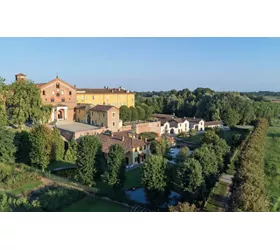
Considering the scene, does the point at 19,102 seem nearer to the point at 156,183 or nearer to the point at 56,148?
the point at 56,148

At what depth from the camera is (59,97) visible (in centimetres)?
3706

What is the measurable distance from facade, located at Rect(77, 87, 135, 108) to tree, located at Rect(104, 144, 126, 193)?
2782cm

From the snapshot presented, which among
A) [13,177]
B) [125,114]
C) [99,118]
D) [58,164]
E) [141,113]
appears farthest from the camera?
[141,113]

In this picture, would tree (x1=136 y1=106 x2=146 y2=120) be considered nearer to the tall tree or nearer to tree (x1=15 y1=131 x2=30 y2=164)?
the tall tree

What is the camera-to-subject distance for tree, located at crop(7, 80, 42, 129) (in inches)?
1056

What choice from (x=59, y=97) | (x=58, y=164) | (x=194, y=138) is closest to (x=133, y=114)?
(x=194, y=138)

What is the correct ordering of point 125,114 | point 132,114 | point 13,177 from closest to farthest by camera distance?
1. point 13,177
2. point 125,114
3. point 132,114

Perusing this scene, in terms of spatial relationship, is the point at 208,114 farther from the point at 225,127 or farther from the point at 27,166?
the point at 27,166

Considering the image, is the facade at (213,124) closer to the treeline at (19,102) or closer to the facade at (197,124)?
the facade at (197,124)

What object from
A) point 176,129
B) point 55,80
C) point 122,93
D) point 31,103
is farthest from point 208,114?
point 31,103

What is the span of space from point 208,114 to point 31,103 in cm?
3536

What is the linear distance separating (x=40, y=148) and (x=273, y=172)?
697 inches

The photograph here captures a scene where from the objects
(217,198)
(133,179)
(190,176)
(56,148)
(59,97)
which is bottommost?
(217,198)

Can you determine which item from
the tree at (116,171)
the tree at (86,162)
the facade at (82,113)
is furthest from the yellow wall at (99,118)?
the tree at (116,171)
